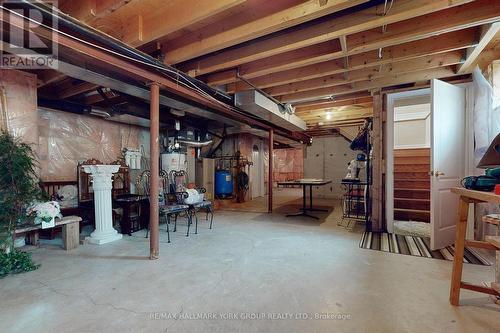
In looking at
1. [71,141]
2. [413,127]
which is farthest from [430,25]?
[71,141]

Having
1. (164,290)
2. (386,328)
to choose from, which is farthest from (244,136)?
(386,328)

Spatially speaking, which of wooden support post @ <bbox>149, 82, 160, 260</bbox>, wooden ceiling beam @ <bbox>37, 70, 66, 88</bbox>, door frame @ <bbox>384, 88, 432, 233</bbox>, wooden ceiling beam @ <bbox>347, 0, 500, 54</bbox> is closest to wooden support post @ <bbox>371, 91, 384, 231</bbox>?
door frame @ <bbox>384, 88, 432, 233</bbox>

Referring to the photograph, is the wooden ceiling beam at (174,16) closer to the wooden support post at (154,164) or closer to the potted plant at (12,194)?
the wooden support post at (154,164)

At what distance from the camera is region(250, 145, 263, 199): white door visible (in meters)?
8.43

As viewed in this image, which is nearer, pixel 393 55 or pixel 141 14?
pixel 141 14

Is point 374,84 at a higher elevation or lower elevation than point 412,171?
higher

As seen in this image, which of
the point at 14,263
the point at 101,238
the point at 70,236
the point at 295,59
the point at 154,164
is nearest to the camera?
the point at 14,263

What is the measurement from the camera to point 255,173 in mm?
8695

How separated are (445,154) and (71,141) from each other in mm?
6117

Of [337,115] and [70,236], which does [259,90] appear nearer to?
[337,115]

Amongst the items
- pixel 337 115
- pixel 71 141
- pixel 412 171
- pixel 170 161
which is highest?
pixel 337 115

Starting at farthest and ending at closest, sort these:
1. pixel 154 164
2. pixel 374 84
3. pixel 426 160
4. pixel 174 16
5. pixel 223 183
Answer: pixel 223 183 < pixel 426 160 < pixel 374 84 < pixel 154 164 < pixel 174 16

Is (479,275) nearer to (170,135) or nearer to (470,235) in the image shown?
(470,235)

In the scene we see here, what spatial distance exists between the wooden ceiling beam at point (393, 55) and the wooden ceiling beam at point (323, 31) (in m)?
0.59
